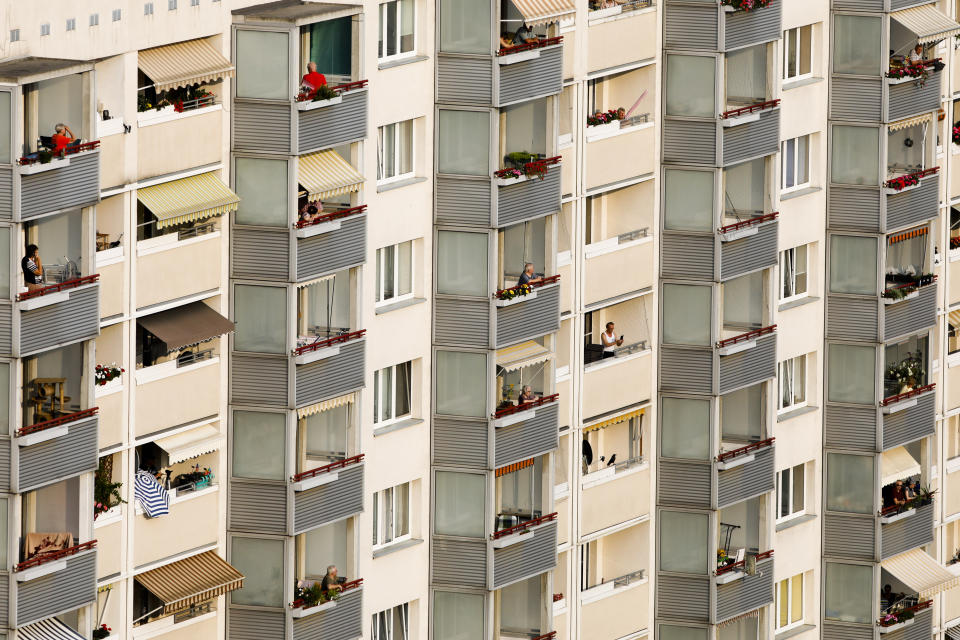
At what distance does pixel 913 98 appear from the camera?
94.8 metres

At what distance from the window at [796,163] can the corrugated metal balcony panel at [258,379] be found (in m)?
20.7

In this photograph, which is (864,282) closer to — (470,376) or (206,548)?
(470,376)

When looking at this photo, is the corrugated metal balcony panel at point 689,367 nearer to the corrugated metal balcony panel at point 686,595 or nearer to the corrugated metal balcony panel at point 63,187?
the corrugated metal balcony panel at point 686,595

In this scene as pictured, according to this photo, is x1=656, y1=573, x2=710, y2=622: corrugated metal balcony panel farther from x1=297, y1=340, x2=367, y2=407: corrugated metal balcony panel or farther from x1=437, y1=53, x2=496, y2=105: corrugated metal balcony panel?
x1=437, y1=53, x2=496, y2=105: corrugated metal balcony panel

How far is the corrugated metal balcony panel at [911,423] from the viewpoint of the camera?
95312 mm

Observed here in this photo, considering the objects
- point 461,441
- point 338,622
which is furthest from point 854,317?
point 338,622

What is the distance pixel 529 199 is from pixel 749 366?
34.1 ft

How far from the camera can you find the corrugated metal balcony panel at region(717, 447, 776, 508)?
292 feet

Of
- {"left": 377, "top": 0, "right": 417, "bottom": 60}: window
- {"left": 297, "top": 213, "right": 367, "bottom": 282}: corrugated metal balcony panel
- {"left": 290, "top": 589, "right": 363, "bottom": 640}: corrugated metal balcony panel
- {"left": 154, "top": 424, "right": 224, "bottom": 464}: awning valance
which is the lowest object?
{"left": 290, "top": 589, "right": 363, "bottom": 640}: corrugated metal balcony panel

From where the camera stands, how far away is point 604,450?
87.9 metres

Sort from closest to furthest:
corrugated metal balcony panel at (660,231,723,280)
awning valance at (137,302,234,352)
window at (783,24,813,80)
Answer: awning valance at (137,302,234,352) < corrugated metal balcony panel at (660,231,723,280) < window at (783,24,813,80)

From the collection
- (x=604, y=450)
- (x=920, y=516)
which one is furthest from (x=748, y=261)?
(x=920, y=516)

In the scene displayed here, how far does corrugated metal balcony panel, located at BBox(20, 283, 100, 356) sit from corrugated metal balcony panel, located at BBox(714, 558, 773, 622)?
24.9m

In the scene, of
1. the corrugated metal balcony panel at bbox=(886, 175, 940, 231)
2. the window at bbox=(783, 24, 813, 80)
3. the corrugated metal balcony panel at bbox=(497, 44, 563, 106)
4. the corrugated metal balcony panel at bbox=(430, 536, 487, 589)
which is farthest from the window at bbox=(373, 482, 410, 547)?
the corrugated metal balcony panel at bbox=(886, 175, 940, 231)
